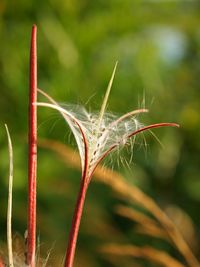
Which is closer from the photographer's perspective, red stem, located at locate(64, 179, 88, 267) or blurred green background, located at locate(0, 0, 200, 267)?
red stem, located at locate(64, 179, 88, 267)

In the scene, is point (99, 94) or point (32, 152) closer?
point (32, 152)

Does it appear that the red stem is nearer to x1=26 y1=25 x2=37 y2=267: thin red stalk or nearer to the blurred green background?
x1=26 y1=25 x2=37 y2=267: thin red stalk

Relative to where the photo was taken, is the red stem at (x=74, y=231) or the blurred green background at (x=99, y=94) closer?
the red stem at (x=74, y=231)

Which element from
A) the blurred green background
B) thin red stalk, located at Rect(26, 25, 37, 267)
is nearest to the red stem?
thin red stalk, located at Rect(26, 25, 37, 267)

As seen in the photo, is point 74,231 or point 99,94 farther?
point 99,94

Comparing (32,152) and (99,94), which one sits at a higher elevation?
(32,152)

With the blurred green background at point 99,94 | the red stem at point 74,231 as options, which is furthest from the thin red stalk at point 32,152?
the blurred green background at point 99,94

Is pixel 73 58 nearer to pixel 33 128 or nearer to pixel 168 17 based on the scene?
pixel 168 17

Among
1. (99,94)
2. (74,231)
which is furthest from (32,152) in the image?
(99,94)

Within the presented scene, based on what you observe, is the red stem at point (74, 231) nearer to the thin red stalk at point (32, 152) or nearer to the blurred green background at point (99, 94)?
the thin red stalk at point (32, 152)

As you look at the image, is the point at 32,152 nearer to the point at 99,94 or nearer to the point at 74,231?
the point at 74,231
